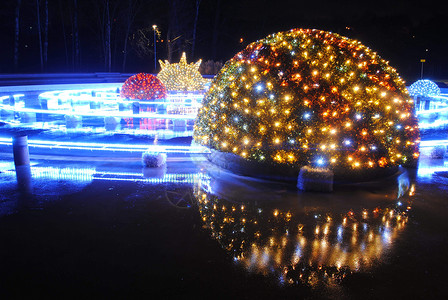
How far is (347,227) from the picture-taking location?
5836 millimetres

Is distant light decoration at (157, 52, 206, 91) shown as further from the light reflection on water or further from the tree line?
the tree line

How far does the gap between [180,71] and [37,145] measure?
1312cm

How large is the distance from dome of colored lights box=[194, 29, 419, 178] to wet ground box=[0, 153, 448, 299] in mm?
645

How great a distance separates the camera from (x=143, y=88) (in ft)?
61.8

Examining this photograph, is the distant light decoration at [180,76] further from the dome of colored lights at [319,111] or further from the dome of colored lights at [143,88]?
the dome of colored lights at [319,111]

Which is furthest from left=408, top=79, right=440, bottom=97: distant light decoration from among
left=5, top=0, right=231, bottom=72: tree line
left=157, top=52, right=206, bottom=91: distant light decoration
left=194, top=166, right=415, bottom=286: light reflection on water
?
left=5, top=0, right=231, bottom=72: tree line

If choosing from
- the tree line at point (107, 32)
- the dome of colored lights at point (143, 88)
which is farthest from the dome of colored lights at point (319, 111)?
the tree line at point (107, 32)

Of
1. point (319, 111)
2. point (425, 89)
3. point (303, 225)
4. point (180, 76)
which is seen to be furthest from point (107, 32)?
point (303, 225)

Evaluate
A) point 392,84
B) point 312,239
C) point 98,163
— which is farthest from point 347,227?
point 98,163

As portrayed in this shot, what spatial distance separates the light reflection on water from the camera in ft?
15.5

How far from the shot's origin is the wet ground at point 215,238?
13.9ft

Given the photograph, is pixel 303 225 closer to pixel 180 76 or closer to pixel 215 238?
pixel 215 238

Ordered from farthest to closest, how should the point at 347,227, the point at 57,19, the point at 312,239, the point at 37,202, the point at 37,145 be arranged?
the point at 57,19
the point at 37,145
the point at 37,202
the point at 347,227
the point at 312,239

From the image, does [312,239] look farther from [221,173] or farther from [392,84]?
[392,84]
